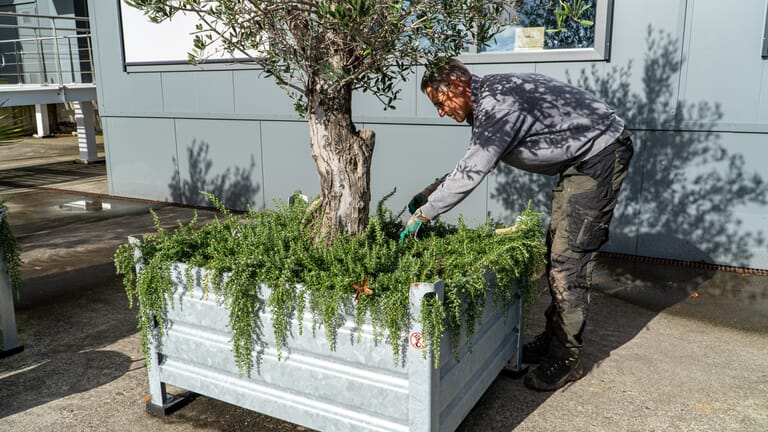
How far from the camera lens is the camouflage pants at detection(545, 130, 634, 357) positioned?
137 inches

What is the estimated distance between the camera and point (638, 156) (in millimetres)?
6168

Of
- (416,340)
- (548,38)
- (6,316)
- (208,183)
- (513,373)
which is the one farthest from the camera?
(208,183)

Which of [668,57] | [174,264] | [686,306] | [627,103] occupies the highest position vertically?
[668,57]

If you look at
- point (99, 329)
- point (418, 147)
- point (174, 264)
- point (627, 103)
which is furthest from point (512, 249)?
point (418, 147)

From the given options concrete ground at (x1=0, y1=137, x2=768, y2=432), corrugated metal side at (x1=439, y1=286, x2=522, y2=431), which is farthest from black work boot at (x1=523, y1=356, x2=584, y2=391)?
corrugated metal side at (x1=439, y1=286, x2=522, y2=431)

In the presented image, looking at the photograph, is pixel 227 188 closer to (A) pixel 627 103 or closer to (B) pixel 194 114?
(B) pixel 194 114

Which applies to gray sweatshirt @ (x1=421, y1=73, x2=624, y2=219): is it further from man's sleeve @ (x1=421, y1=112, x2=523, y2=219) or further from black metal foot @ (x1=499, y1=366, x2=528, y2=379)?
black metal foot @ (x1=499, y1=366, x2=528, y2=379)

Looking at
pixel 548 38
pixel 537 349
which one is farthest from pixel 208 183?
pixel 537 349

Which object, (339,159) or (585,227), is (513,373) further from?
(339,159)

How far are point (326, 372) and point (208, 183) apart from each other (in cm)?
668

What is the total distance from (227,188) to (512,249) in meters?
6.25

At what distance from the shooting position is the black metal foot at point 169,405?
340 centimetres

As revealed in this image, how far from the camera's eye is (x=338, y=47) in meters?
3.14

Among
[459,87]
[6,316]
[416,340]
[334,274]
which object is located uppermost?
[459,87]
